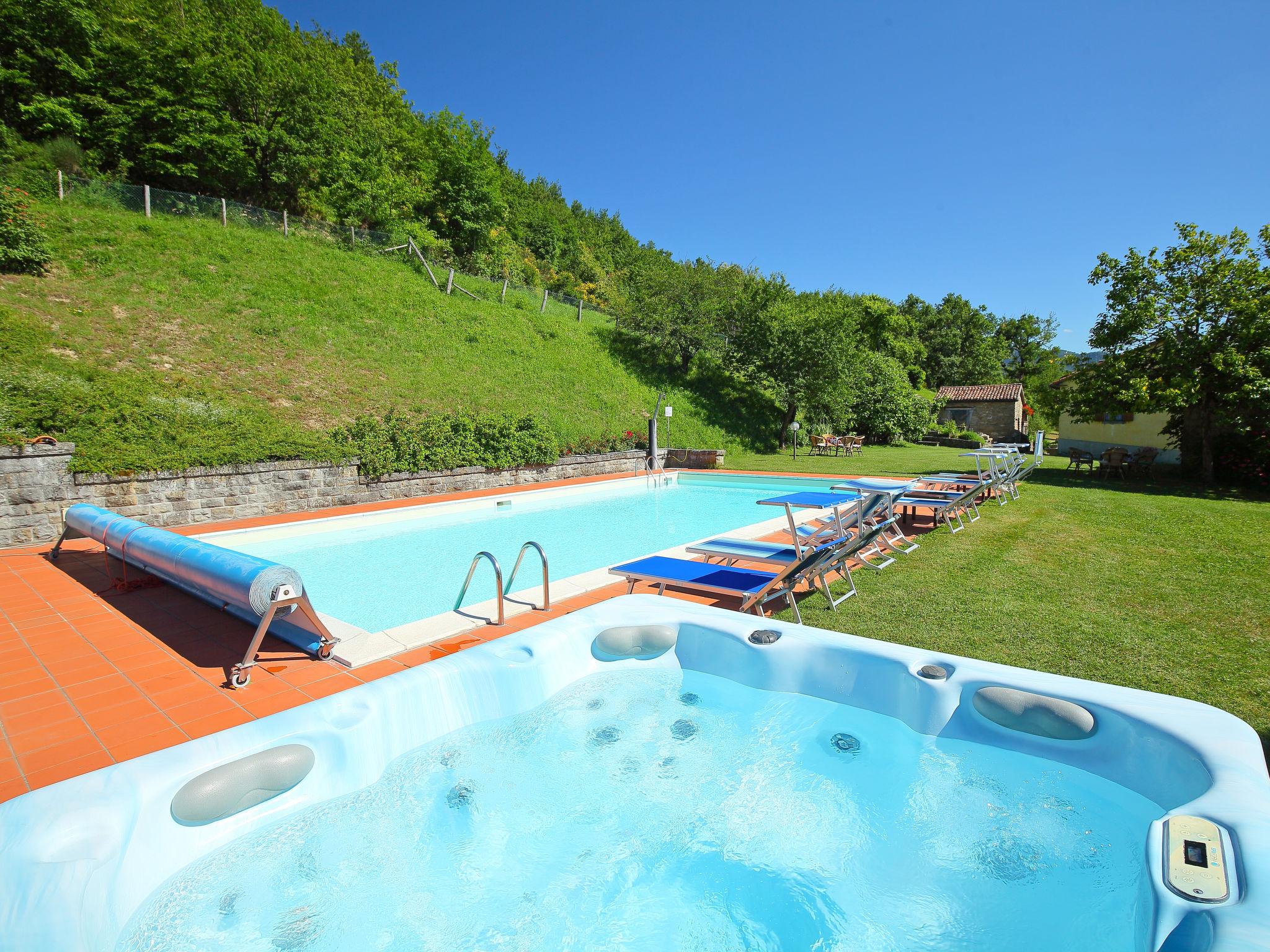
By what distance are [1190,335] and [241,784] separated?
18.0 m

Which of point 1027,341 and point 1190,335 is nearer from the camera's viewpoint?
point 1190,335

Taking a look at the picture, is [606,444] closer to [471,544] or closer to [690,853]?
[471,544]

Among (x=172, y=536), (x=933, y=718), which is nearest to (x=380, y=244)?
(x=172, y=536)

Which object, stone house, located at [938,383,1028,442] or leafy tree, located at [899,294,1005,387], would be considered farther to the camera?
leafy tree, located at [899,294,1005,387]

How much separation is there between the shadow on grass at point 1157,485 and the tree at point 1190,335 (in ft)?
2.72

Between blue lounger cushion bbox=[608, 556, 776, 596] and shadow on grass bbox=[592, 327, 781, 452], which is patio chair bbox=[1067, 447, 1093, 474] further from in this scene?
blue lounger cushion bbox=[608, 556, 776, 596]

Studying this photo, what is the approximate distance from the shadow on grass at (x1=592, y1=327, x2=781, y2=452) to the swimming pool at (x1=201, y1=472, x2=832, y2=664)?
8.77m

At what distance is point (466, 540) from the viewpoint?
8609 mm

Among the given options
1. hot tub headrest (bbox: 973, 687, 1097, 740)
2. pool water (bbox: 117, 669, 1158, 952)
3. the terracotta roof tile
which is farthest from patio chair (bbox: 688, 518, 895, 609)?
the terracotta roof tile

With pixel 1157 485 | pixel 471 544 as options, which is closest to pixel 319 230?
pixel 471 544

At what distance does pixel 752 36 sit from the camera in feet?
35.2

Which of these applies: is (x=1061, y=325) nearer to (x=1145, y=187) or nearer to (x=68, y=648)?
(x=1145, y=187)

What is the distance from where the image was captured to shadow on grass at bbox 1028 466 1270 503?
11744 mm

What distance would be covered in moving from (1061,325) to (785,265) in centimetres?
4091
